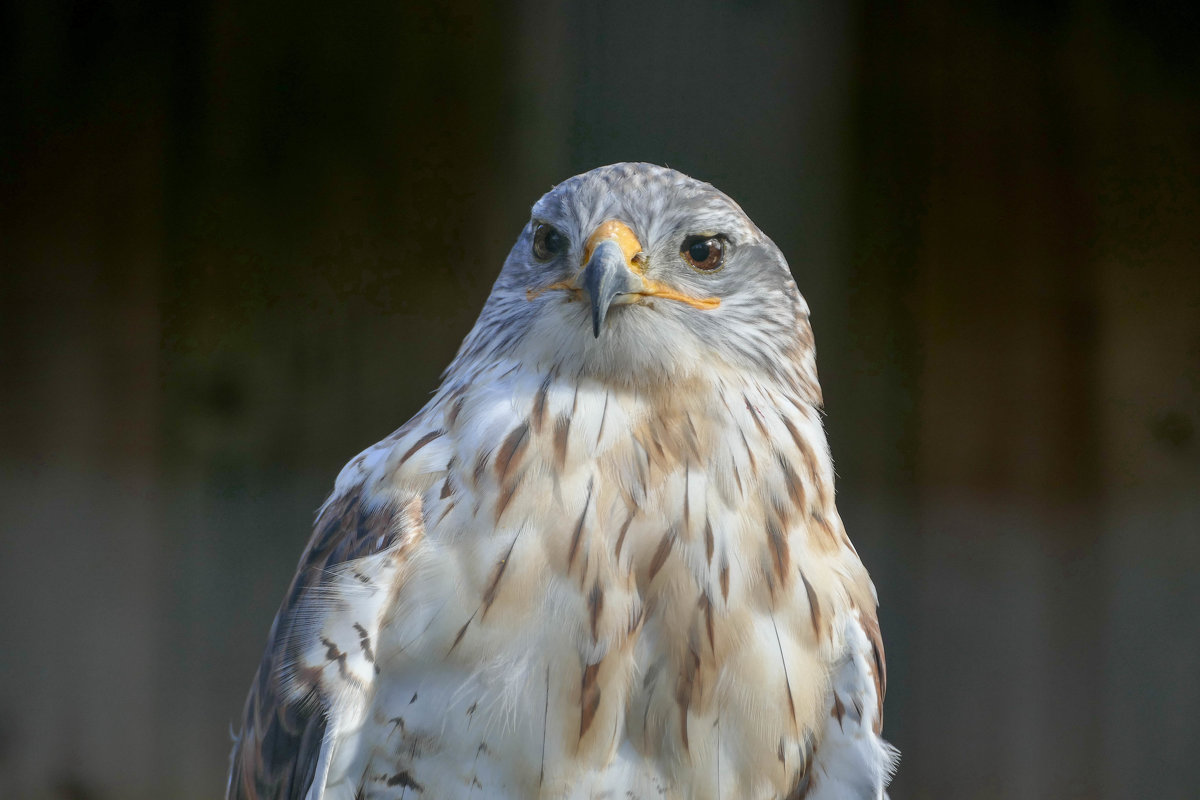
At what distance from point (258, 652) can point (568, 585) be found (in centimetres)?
94

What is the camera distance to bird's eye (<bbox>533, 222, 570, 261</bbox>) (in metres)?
0.96

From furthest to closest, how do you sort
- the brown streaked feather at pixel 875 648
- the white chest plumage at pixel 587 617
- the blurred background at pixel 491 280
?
the blurred background at pixel 491 280
the brown streaked feather at pixel 875 648
the white chest plumage at pixel 587 617

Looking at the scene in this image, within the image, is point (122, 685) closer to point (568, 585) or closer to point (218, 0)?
point (568, 585)

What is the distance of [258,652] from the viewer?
1.52 metres

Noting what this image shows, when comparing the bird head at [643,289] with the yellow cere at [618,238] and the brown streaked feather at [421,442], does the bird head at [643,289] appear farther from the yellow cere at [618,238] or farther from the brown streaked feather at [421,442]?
the brown streaked feather at [421,442]

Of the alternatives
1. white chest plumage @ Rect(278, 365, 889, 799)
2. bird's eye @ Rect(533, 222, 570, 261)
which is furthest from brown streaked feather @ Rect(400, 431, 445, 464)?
bird's eye @ Rect(533, 222, 570, 261)

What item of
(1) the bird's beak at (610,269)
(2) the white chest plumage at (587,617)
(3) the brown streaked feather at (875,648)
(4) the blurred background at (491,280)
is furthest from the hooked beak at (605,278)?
(4) the blurred background at (491,280)

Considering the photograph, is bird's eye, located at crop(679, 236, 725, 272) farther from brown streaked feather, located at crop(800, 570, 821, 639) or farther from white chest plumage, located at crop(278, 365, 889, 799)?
brown streaked feather, located at crop(800, 570, 821, 639)

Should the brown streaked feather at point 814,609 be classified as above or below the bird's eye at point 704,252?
below

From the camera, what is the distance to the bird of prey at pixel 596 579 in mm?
818

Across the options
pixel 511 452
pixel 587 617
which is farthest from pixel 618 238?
pixel 587 617

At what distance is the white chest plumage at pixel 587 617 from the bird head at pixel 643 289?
0.04 meters

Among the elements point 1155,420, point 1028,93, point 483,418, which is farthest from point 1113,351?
point 483,418

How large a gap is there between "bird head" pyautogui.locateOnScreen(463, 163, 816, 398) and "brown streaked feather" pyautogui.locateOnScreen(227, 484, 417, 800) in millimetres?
186
